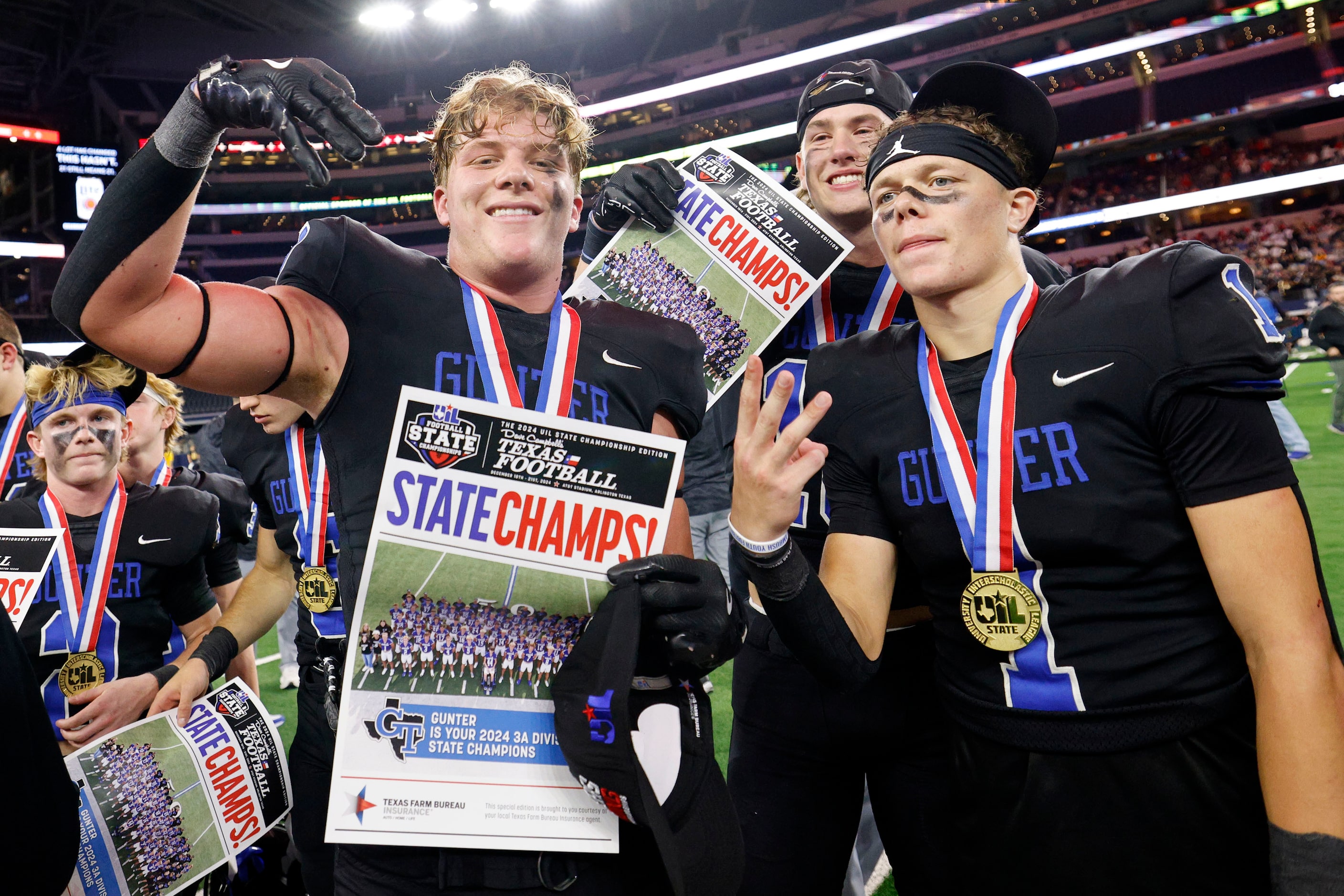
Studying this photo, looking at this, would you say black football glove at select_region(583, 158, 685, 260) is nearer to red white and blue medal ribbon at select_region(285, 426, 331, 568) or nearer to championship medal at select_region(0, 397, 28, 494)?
red white and blue medal ribbon at select_region(285, 426, 331, 568)

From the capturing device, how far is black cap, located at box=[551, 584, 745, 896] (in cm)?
133

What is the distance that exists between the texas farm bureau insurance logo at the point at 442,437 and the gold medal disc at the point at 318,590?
4.94 ft

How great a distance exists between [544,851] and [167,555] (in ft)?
6.82

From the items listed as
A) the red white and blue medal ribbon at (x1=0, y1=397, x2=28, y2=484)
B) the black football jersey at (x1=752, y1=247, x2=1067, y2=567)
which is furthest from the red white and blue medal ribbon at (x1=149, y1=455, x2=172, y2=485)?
the black football jersey at (x1=752, y1=247, x2=1067, y2=567)

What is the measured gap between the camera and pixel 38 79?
28.6 metres

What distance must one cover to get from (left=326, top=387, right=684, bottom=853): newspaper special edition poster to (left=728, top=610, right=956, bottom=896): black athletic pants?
81cm

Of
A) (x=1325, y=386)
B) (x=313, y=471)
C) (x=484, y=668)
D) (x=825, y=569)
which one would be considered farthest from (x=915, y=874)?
(x=1325, y=386)

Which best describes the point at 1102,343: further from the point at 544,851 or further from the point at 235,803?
the point at 235,803

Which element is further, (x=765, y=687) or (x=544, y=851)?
(x=765, y=687)

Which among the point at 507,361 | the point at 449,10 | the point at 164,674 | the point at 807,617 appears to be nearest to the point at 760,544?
the point at 807,617

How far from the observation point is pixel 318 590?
2754 millimetres

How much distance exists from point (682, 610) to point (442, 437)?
0.46 meters

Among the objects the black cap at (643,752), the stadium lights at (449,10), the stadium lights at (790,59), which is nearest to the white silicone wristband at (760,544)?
the black cap at (643,752)

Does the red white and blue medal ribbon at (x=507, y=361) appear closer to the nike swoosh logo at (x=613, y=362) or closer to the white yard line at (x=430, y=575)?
the nike swoosh logo at (x=613, y=362)
